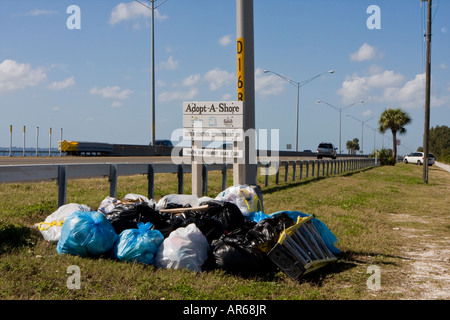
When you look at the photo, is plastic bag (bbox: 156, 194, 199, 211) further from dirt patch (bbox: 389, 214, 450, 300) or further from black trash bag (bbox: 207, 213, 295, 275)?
dirt patch (bbox: 389, 214, 450, 300)

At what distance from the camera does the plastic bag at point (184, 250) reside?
5812 millimetres

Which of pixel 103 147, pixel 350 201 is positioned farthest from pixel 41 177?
pixel 103 147

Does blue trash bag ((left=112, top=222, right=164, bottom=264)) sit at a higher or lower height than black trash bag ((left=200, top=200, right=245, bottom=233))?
lower

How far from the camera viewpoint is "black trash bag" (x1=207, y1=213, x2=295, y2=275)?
5.89 m

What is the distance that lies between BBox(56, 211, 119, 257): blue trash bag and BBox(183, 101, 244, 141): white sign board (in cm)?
452

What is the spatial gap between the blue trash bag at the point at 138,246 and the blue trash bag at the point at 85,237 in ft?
0.51

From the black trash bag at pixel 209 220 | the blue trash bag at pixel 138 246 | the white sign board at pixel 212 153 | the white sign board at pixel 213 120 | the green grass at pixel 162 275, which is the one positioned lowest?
the green grass at pixel 162 275

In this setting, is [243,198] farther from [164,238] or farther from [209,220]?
[164,238]

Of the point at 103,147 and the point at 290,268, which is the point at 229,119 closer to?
the point at 290,268

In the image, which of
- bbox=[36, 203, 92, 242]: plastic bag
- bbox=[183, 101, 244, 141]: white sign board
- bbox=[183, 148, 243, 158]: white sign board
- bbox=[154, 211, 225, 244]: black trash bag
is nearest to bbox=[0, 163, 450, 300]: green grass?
bbox=[36, 203, 92, 242]: plastic bag

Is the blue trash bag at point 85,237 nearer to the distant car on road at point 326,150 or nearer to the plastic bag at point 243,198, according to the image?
the plastic bag at point 243,198

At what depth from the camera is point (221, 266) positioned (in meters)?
5.95

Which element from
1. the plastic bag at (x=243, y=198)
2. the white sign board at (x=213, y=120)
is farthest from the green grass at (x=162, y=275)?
the white sign board at (x=213, y=120)

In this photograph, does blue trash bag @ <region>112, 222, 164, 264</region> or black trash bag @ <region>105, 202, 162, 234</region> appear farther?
black trash bag @ <region>105, 202, 162, 234</region>
